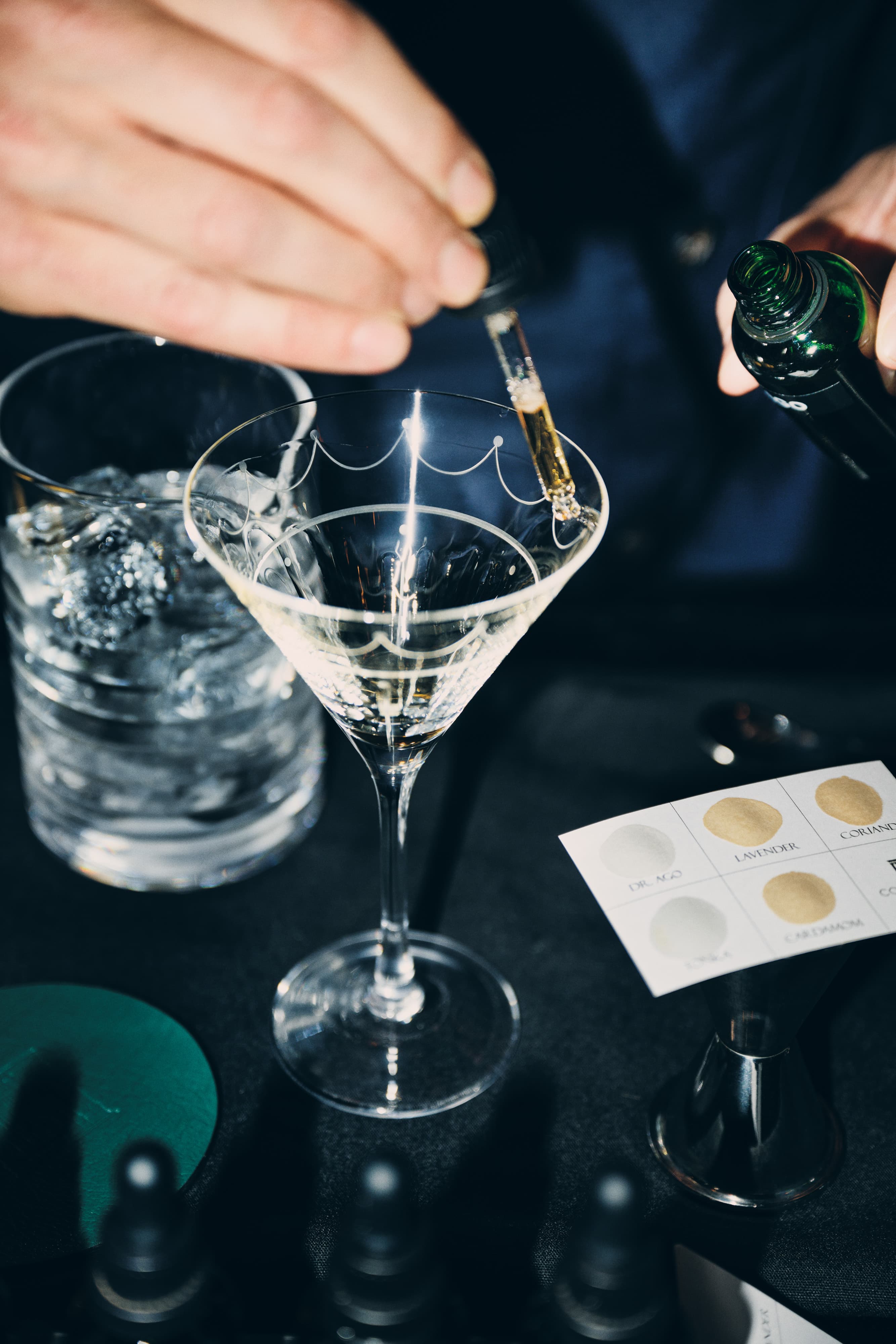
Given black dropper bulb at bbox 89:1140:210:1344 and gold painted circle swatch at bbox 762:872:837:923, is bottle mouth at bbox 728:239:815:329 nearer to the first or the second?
gold painted circle swatch at bbox 762:872:837:923

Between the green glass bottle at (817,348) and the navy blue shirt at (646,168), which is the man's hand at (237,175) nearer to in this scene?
the green glass bottle at (817,348)

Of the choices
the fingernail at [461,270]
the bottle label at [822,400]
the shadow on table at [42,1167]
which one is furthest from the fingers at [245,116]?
the shadow on table at [42,1167]

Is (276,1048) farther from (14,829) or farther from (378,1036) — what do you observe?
(14,829)

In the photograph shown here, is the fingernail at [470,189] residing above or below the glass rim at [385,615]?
above

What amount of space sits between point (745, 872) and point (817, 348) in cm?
32

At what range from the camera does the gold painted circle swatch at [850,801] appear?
1.93 feet

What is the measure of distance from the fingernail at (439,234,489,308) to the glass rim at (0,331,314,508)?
13 cm

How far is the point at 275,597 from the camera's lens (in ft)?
1.88

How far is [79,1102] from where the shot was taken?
0.68 metres

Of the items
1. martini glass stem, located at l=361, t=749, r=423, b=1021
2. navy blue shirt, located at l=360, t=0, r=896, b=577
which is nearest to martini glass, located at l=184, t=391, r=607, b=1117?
martini glass stem, located at l=361, t=749, r=423, b=1021

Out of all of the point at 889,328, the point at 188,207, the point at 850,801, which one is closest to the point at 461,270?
the point at 188,207

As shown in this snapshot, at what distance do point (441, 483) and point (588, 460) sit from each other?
11 cm

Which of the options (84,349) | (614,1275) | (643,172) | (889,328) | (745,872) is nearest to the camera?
(614,1275)

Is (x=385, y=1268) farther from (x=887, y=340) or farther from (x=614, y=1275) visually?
(x=887, y=340)
